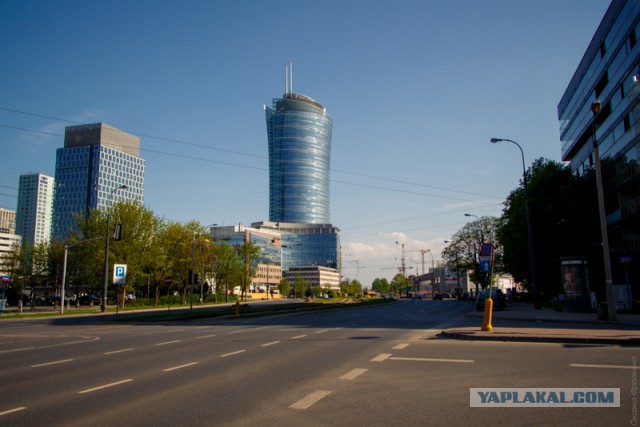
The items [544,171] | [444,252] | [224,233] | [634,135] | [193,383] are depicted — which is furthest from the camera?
[224,233]

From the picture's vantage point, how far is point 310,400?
281 inches

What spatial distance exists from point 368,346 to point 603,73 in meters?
46.2

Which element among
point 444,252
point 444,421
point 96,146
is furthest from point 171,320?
point 96,146

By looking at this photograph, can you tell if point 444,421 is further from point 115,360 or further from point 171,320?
point 171,320

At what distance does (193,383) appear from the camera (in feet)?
28.6

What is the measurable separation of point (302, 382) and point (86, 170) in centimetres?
19027

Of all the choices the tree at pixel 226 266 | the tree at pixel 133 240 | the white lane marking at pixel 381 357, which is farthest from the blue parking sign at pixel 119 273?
the tree at pixel 226 266

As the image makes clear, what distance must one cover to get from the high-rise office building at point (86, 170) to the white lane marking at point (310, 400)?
7179 inches

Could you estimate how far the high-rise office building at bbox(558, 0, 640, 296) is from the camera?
1578 inches

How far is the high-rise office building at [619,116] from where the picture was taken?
4009cm

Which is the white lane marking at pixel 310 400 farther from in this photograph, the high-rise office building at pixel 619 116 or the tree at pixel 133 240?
the tree at pixel 133 240

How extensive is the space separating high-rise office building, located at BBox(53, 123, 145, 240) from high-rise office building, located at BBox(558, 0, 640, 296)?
523 ft

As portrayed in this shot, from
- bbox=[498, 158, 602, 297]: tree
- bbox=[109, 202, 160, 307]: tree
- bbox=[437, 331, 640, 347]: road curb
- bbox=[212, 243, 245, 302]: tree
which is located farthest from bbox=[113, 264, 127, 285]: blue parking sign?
bbox=[212, 243, 245, 302]: tree

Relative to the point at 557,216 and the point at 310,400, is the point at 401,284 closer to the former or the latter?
the point at 557,216
